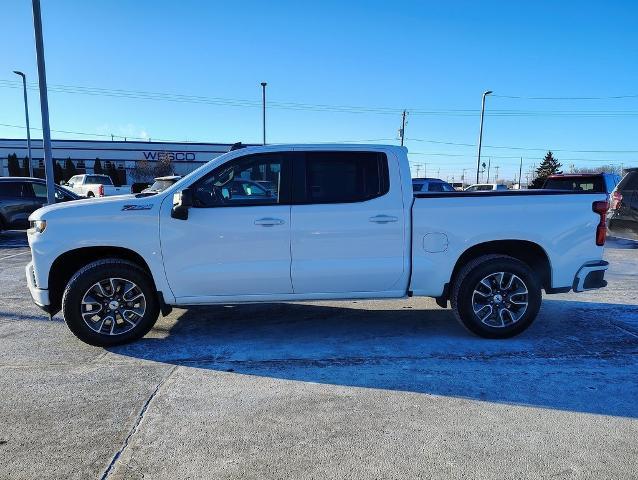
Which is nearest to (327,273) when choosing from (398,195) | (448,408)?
(398,195)

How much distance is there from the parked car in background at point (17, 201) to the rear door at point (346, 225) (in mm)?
11092

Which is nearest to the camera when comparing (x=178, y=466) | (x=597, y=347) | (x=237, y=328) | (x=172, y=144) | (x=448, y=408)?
(x=178, y=466)

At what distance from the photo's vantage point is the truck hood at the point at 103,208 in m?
4.48

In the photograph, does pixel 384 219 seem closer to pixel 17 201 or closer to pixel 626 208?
pixel 626 208

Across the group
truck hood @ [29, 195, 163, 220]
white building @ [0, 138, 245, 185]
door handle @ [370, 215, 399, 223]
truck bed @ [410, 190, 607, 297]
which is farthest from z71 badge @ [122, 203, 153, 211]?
white building @ [0, 138, 245, 185]

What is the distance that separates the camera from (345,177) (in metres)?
4.79

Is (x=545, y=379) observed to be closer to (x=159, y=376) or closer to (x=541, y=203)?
(x=541, y=203)

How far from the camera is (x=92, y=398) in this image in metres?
3.60

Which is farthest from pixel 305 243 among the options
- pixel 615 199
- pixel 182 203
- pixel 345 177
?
pixel 615 199

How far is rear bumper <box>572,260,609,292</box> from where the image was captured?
16.1ft

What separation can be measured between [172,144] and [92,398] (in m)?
57.7

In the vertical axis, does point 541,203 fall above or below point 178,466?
above

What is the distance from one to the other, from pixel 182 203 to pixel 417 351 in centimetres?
266

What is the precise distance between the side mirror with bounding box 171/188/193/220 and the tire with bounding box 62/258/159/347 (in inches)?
27.1
